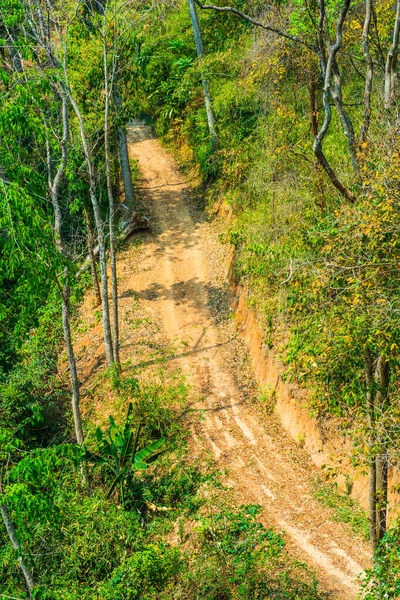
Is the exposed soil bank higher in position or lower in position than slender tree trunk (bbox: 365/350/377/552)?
lower

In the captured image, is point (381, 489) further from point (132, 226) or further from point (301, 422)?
point (132, 226)

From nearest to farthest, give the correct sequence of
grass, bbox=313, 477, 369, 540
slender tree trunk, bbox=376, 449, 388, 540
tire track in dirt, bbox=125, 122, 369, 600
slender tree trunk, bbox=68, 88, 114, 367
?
slender tree trunk, bbox=376, 449, 388, 540, tire track in dirt, bbox=125, 122, 369, 600, grass, bbox=313, 477, 369, 540, slender tree trunk, bbox=68, 88, 114, 367

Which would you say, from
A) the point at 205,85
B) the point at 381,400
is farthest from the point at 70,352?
the point at 205,85

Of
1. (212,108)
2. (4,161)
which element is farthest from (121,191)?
(4,161)

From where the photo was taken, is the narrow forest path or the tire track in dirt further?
the narrow forest path


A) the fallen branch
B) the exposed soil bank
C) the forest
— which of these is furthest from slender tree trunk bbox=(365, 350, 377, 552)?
the fallen branch

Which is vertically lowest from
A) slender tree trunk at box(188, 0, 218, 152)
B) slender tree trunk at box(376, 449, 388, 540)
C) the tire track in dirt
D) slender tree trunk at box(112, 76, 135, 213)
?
the tire track in dirt

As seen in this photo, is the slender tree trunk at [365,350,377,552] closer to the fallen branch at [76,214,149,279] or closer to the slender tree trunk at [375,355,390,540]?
the slender tree trunk at [375,355,390,540]
